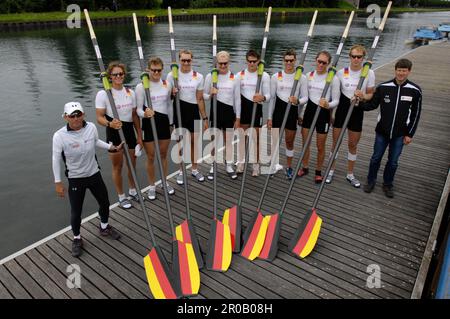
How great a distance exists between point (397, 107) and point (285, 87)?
1986 mm

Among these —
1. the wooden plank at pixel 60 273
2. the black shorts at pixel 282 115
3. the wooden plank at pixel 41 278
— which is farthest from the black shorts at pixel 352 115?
the wooden plank at pixel 41 278

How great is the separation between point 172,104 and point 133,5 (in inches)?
2722

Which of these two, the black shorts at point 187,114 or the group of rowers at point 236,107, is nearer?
the group of rowers at point 236,107

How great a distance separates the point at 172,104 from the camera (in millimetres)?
6160

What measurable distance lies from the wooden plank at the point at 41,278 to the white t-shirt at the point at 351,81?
5.53 m

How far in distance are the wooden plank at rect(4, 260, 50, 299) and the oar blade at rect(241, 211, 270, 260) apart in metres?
2.78

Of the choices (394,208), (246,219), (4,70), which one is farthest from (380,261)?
(4,70)

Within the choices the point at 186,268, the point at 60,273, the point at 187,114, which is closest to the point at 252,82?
the point at 187,114

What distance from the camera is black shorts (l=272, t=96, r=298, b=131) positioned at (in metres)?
6.56

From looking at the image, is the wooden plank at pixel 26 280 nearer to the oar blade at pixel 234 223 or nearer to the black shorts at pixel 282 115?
the oar blade at pixel 234 223

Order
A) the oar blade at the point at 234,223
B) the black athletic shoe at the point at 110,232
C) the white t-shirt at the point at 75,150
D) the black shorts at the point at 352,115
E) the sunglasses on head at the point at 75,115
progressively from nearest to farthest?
the sunglasses on head at the point at 75,115
the white t-shirt at the point at 75,150
the oar blade at the point at 234,223
the black athletic shoe at the point at 110,232
the black shorts at the point at 352,115

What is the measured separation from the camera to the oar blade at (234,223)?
17.0 ft

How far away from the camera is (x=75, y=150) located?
14.8ft

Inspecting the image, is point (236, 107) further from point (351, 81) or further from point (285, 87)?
point (351, 81)
